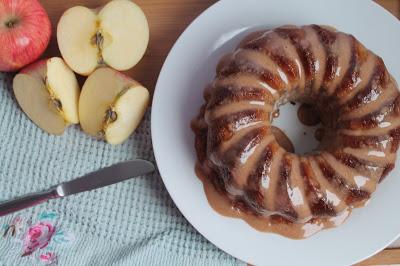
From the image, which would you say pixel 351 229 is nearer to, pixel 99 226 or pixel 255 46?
pixel 255 46

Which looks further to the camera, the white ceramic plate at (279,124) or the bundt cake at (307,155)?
the white ceramic plate at (279,124)

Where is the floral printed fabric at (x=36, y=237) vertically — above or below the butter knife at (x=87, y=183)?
below

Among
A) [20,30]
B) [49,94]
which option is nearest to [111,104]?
[49,94]

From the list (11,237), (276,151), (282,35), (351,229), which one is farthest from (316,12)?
(11,237)

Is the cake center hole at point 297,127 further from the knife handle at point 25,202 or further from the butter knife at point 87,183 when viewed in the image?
the knife handle at point 25,202

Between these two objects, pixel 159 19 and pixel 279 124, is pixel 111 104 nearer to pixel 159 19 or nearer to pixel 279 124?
pixel 159 19

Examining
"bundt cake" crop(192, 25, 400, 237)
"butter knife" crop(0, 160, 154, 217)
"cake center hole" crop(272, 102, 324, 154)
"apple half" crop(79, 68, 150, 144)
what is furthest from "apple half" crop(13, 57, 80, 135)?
"cake center hole" crop(272, 102, 324, 154)

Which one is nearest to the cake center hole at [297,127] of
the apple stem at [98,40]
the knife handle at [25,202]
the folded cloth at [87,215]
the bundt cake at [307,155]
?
the bundt cake at [307,155]
